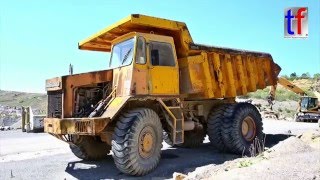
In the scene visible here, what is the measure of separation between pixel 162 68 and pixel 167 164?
7.52ft

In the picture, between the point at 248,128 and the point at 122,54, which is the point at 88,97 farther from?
the point at 248,128

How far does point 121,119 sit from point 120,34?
8.43 ft

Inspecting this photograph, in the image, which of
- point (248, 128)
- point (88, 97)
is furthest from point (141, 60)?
point (248, 128)

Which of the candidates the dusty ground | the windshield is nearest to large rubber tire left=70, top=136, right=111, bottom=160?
the windshield

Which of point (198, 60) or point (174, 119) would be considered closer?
point (174, 119)

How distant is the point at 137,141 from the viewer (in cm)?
779

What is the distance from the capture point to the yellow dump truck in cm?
793

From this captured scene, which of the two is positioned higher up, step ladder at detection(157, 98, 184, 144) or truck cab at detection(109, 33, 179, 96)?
truck cab at detection(109, 33, 179, 96)

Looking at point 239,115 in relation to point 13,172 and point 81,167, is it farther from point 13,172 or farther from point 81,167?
point 13,172

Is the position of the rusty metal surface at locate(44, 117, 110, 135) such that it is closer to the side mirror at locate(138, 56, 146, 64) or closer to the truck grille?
the truck grille

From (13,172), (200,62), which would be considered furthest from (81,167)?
(200,62)

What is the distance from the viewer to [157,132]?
8.45m

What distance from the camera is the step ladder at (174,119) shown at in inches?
349

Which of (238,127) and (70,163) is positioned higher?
(238,127)
